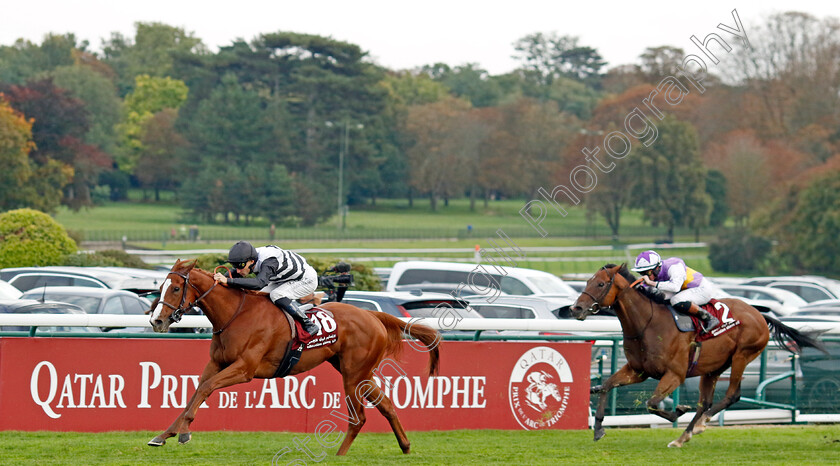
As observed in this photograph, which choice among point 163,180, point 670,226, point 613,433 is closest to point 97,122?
point 163,180

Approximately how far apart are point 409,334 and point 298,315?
3.94ft

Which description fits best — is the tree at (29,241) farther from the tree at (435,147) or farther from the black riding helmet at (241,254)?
the tree at (435,147)

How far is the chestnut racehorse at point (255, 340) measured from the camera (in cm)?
739

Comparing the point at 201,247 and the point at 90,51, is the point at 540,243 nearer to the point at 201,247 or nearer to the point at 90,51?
the point at 201,247

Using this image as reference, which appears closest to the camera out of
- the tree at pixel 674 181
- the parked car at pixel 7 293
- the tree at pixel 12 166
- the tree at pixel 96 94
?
the parked car at pixel 7 293

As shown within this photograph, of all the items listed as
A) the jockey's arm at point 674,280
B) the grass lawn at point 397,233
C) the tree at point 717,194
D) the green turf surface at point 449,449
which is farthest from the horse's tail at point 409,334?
the tree at point 717,194

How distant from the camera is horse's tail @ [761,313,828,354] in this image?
10.1 metres

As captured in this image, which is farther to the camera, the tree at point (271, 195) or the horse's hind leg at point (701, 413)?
the tree at point (271, 195)

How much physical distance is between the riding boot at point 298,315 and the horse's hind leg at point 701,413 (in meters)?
3.32

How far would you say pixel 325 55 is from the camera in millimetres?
71688

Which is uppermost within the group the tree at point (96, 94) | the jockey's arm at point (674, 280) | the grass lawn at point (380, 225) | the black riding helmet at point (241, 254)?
the tree at point (96, 94)

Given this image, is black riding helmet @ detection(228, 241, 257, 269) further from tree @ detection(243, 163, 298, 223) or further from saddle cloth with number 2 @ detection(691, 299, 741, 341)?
tree @ detection(243, 163, 298, 223)

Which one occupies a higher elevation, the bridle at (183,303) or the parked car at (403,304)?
the bridle at (183,303)

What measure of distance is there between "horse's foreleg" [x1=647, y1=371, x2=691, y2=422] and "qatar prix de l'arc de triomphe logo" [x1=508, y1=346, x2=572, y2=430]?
1280 millimetres
